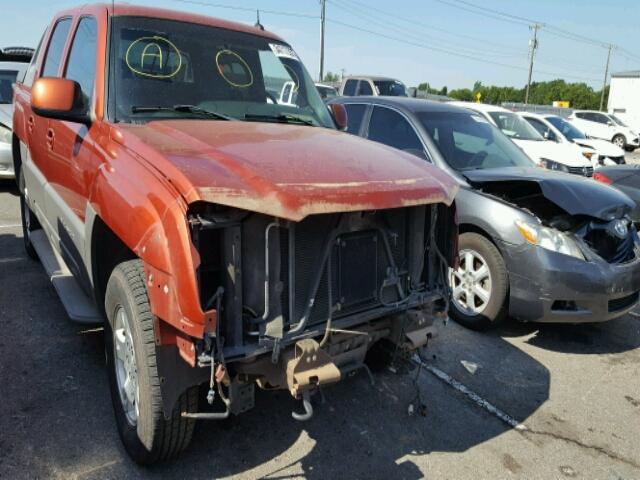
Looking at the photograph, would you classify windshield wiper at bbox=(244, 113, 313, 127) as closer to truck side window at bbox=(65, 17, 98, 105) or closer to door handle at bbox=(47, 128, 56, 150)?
truck side window at bbox=(65, 17, 98, 105)

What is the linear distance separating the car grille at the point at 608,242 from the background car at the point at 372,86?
37.9ft

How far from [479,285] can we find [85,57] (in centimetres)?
349

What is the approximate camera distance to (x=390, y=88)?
1620 cm

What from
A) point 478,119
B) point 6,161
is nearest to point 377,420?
point 478,119

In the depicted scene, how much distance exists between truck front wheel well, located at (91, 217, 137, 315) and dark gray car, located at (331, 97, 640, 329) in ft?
7.22

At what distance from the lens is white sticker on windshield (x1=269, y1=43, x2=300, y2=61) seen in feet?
13.7

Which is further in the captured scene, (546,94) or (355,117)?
(546,94)

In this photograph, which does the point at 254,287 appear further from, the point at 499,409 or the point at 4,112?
the point at 4,112

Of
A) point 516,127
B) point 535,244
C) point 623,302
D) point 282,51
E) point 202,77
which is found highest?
point 282,51

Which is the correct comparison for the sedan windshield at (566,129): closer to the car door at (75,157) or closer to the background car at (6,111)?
the background car at (6,111)

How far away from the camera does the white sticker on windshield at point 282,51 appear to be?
416cm

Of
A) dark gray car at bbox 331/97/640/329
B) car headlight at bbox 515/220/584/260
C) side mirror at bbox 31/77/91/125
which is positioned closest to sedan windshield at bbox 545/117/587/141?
dark gray car at bbox 331/97/640/329

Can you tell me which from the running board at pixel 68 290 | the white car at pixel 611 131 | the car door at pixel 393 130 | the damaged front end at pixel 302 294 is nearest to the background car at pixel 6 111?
the running board at pixel 68 290

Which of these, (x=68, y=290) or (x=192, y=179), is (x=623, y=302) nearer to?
(x=192, y=179)
